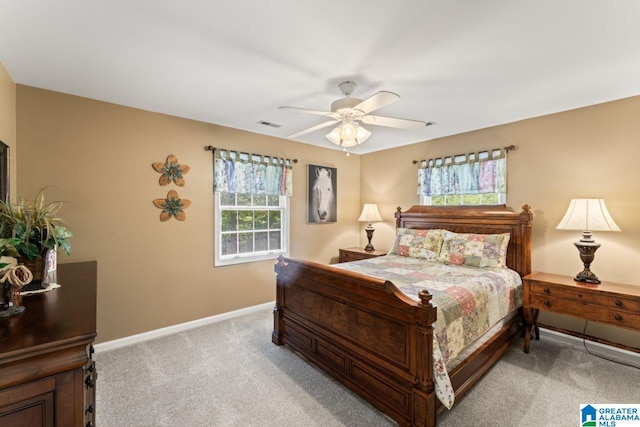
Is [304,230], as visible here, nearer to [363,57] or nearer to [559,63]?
[363,57]

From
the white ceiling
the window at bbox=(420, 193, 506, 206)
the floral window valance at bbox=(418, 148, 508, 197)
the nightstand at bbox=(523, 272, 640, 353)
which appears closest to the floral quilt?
the nightstand at bbox=(523, 272, 640, 353)

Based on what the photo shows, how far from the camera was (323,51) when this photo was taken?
1.96m

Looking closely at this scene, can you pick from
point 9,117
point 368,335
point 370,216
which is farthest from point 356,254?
point 9,117

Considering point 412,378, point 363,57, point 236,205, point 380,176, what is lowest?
point 412,378

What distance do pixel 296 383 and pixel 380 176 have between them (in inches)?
139

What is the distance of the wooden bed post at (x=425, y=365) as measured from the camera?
1.75 metres

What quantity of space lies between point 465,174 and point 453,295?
220 centimetres

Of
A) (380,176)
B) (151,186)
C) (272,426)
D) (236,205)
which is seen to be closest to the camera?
(272,426)

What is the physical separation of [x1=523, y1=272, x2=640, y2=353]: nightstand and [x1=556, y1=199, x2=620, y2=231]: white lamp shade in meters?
0.52

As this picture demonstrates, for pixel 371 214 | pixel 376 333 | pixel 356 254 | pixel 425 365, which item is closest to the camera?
pixel 425 365

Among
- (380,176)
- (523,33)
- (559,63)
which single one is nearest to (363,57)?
(523,33)

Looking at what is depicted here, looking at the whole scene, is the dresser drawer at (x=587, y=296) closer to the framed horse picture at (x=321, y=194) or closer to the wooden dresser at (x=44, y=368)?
the framed horse picture at (x=321, y=194)

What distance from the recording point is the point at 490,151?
12.0 ft

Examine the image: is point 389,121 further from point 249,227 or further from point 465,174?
point 249,227
